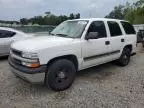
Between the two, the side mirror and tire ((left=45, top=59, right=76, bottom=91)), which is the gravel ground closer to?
tire ((left=45, top=59, right=76, bottom=91))

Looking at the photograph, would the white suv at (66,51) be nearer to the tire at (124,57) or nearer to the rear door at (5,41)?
the tire at (124,57)

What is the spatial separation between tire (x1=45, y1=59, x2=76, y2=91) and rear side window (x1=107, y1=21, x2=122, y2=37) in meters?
2.07

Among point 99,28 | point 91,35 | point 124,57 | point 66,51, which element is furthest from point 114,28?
point 66,51

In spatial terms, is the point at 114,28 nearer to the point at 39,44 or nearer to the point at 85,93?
the point at 85,93

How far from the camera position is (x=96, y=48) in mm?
5266

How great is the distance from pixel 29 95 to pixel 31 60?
38.2 inches

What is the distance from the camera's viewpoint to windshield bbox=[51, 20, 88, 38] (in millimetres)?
5051

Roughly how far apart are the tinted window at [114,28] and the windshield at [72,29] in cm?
108

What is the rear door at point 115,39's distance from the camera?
19.4ft

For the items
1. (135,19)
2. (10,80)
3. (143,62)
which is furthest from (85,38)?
(135,19)

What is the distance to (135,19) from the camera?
79.6ft

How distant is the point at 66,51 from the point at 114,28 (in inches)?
95.0

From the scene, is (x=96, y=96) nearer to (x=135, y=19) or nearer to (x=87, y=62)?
(x=87, y=62)

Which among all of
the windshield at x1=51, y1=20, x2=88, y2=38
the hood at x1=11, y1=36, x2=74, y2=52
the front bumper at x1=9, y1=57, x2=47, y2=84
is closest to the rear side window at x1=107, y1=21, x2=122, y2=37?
the windshield at x1=51, y1=20, x2=88, y2=38
